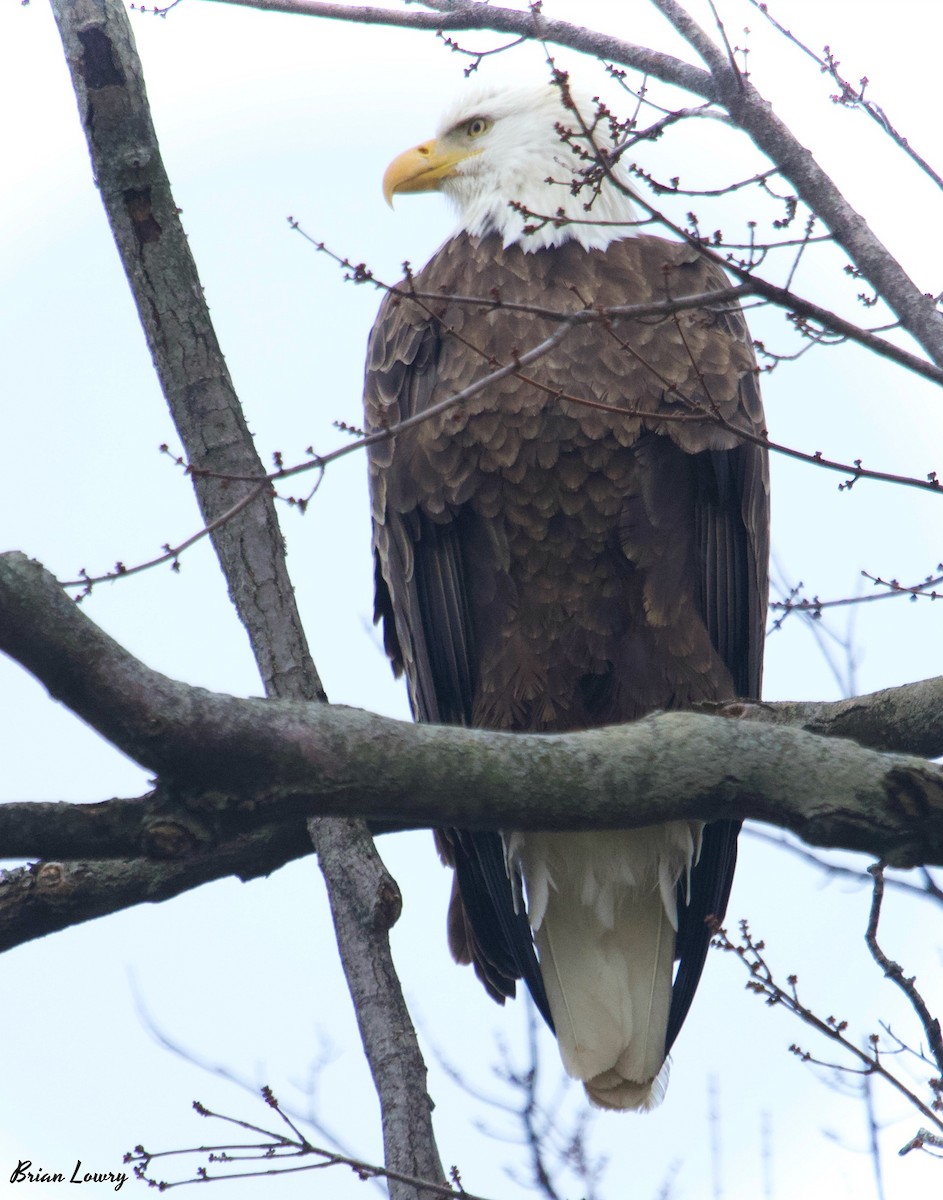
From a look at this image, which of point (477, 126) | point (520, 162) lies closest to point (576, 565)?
point (520, 162)

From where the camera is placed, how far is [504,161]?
4586 mm

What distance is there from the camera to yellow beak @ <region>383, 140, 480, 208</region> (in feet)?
15.3

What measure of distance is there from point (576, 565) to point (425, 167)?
1.73m

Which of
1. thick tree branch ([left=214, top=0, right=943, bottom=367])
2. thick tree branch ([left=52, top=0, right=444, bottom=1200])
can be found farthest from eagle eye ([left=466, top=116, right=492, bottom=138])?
thick tree branch ([left=52, top=0, right=444, bottom=1200])

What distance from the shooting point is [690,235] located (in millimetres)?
2396

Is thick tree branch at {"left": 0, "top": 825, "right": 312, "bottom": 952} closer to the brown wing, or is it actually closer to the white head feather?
the brown wing

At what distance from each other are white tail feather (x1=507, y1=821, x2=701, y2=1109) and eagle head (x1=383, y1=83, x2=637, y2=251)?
6.39ft

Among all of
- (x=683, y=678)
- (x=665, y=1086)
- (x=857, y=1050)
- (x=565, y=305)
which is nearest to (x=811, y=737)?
(x=857, y=1050)

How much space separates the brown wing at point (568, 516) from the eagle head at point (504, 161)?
0.44m

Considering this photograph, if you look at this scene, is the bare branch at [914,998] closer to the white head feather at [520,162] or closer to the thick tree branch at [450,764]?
the thick tree branch at [450,764]

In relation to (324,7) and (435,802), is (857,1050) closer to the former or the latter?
(435,802)

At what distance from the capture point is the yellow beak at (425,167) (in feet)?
15.3

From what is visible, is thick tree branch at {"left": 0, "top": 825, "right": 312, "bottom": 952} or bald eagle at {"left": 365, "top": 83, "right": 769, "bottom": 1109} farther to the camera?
bald eagle at {"left": 365, "top": 83, "right": 769, "bottom": 1109}

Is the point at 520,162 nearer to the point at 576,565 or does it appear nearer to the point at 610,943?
the point at 576,565
